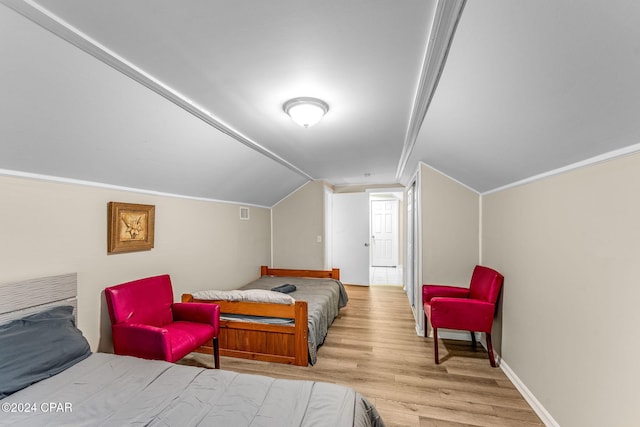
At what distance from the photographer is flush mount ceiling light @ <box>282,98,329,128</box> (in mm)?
1952

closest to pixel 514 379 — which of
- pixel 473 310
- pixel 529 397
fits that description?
pixel 529 397

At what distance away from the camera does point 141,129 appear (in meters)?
1.90

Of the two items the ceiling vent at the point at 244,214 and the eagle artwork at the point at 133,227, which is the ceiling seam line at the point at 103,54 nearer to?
the eagle artwork at the point at 133,227

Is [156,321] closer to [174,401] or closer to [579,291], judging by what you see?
[174,401]

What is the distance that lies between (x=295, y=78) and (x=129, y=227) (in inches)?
76.7

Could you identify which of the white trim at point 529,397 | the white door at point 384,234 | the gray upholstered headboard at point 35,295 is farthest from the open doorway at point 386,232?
the gray upholstered headboard at point 35,295

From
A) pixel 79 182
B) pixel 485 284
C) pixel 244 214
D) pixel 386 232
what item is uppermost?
pixel 79 182

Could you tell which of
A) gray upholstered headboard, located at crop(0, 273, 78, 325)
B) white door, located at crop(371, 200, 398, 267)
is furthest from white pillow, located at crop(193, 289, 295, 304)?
white door, located at crop(371, 200, 398, 267)

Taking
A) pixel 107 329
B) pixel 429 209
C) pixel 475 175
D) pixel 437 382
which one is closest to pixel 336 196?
pixel 429 209

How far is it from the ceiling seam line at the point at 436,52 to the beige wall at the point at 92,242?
254cm

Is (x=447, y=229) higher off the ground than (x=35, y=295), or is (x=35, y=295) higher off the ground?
(x=447, y=229)

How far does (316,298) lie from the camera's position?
3.43 meters

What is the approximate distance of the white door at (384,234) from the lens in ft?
26.4

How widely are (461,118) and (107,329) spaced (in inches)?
126
